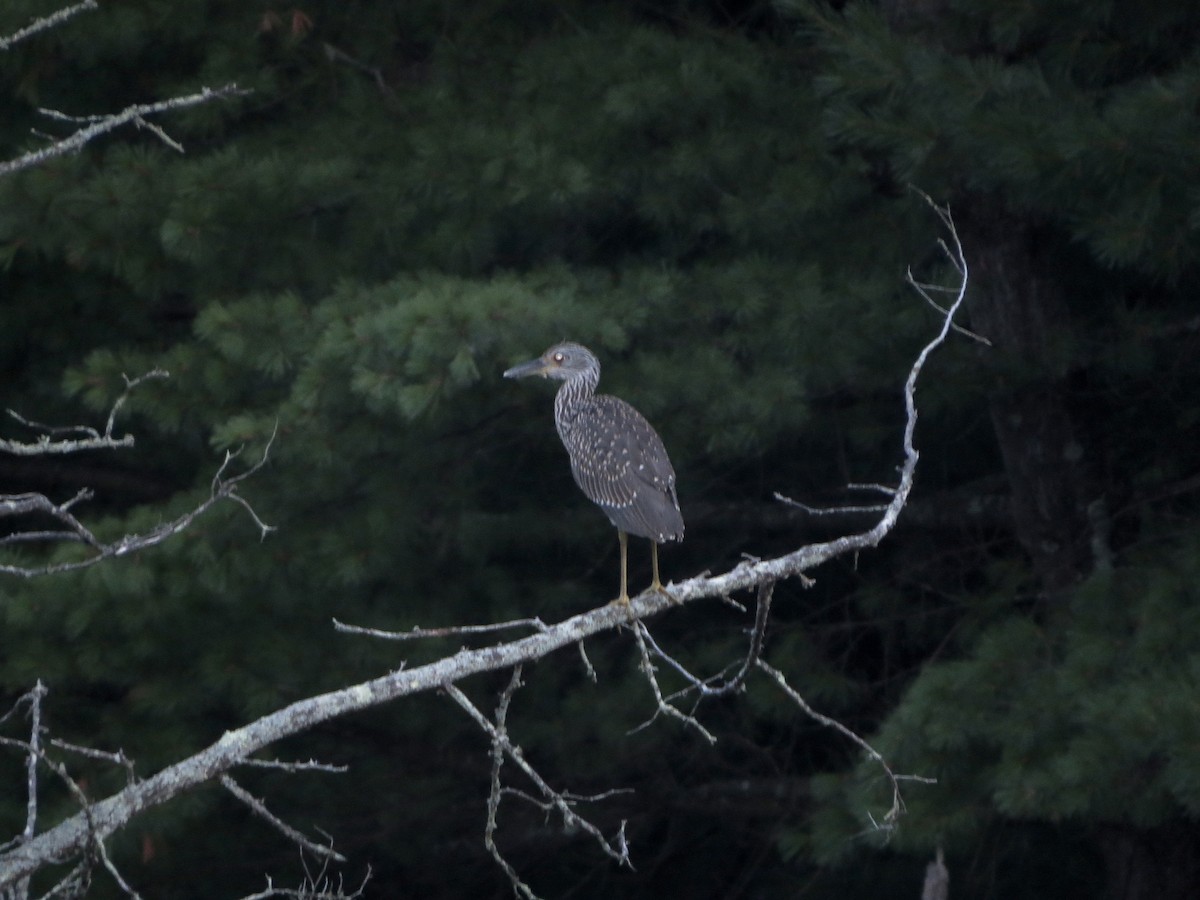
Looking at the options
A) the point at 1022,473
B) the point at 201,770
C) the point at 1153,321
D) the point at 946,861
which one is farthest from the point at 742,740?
the point at 201,770

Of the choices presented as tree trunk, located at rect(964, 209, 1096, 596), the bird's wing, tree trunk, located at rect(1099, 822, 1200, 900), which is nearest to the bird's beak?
the bird's wing

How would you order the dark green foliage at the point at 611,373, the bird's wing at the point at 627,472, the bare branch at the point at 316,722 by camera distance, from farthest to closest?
1. the dark green foliage at the point at 611,373
2. the bird's wing at the point at 627,472
3. the bare branch at the point at 316,722

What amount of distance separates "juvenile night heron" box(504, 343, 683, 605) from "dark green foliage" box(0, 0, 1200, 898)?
128 mm

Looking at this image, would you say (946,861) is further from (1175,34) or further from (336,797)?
(1175,34)

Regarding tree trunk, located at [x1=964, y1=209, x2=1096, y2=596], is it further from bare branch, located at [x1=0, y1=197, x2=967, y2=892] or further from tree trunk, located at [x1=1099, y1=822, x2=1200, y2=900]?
bare branch, located at [x1=0, y1=197, x2=967, y2=892]

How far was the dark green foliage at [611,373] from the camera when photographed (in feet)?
16.0

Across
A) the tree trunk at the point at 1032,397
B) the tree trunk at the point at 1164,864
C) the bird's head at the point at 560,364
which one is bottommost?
the tree trunk at the point at 1164,864

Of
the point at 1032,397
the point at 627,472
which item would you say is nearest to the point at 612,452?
the point at 627,472

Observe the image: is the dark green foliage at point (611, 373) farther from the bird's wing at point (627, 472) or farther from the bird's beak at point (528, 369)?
the bird's wing at point (627, 472)

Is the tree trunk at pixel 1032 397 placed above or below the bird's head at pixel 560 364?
below

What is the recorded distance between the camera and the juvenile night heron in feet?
14.9

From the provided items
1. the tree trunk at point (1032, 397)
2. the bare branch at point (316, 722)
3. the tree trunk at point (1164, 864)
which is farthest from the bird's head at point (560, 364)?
the tree trunk at point (1164, 864)

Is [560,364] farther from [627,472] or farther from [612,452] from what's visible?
[627,472]

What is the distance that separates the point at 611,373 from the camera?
5652 millimetres
